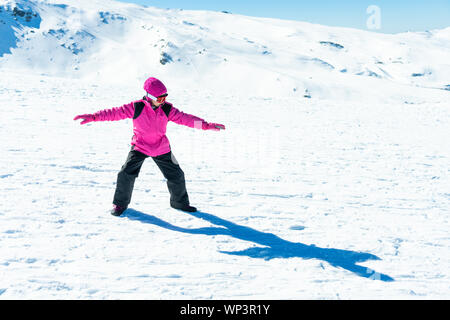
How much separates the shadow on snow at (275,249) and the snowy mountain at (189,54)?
45.7 m

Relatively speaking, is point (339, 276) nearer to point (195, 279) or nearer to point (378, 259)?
point (378, 259)

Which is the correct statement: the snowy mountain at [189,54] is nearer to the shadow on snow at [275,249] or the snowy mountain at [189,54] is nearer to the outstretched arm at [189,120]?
the outstretched arm at [189,120]

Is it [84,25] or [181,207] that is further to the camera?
[84,25]

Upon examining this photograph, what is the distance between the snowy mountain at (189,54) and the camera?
61688mm

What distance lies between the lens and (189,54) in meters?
81.5

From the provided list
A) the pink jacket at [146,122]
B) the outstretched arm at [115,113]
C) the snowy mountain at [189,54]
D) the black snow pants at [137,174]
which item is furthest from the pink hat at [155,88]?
the snowy mountain at [189,54]

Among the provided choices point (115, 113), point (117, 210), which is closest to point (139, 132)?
point (115, 113)

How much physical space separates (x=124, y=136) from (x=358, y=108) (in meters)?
9.15

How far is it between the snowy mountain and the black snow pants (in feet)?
150

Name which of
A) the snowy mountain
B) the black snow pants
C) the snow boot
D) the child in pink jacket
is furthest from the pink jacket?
the snowy mountain

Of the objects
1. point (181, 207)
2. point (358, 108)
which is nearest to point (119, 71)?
point (358, 108)

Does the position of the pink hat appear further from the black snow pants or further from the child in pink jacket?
the black snow pants

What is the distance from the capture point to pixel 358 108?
12961mm

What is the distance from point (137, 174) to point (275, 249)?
68.0 inches
